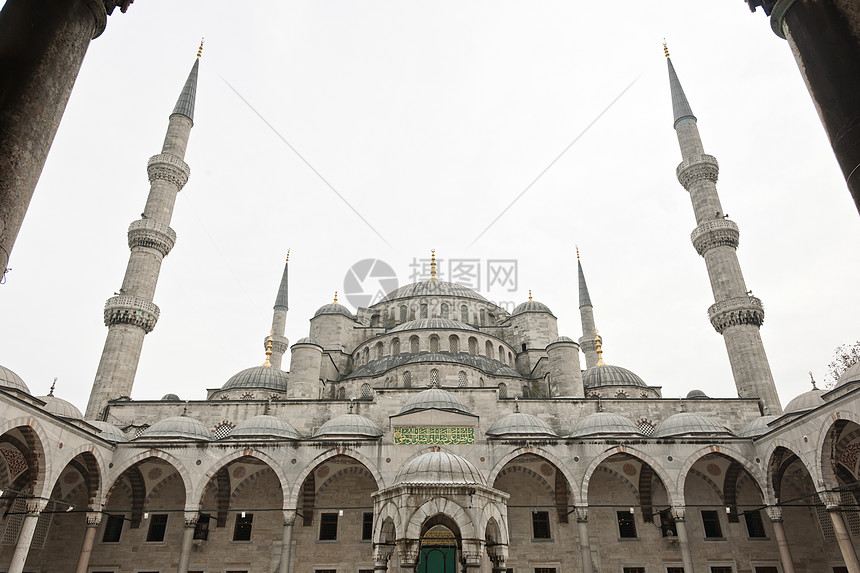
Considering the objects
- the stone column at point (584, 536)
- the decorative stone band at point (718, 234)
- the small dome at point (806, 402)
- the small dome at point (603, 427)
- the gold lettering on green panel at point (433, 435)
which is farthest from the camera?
the decorative stone band at point (718, 234)

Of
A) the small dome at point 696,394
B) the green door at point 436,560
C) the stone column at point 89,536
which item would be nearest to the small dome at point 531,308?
the small dome at point 696,394

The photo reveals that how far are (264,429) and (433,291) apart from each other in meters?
13.8

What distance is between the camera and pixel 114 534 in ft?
57.2

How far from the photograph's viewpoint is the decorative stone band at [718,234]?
22.1 meters

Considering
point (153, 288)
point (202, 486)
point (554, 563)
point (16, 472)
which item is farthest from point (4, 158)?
point (153, 288)

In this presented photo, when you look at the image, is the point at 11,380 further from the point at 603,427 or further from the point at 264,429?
the point at 603,427

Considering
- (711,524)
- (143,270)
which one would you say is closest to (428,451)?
(711,524)

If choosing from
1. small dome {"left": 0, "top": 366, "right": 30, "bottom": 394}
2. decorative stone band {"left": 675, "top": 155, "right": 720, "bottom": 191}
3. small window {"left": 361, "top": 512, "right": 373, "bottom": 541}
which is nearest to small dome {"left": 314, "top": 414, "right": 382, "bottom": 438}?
small window {"left": 361, "top": 512, "right": 373, "bottom": 541}

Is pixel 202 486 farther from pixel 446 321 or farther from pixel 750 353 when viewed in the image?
pixel 750 353

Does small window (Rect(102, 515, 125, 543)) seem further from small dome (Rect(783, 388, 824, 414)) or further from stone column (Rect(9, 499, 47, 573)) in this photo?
small dome (Rect(783, 388, 824, 414))

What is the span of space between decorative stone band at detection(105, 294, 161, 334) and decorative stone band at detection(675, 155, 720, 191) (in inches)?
883

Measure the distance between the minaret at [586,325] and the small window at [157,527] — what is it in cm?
1972

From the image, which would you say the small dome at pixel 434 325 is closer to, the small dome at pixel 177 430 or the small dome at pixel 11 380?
the small dome at pixel 177 430

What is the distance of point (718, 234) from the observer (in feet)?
72.4
